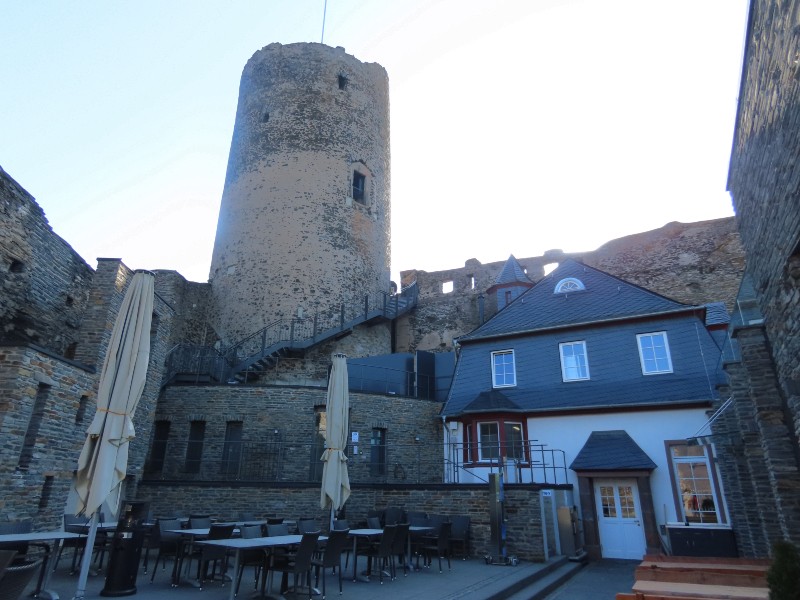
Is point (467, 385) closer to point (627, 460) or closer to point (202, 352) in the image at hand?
point (627, 460)

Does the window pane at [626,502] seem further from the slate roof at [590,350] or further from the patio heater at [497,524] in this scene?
the patio heater at [497,524]

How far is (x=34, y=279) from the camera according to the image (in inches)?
464

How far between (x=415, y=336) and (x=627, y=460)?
49.0ft

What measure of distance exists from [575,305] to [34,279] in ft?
45.5

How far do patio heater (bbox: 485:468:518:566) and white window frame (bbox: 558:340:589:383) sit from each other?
506cm

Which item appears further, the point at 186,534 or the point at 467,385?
the point at 467,385

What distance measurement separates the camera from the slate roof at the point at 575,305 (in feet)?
50.5

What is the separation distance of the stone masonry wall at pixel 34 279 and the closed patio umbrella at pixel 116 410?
15.7 ft

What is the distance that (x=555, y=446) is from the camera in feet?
47.2

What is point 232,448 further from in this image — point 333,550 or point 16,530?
point 333,550

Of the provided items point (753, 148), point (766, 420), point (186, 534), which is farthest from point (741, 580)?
point (186, 534)

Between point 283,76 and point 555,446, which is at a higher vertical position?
point 283,76

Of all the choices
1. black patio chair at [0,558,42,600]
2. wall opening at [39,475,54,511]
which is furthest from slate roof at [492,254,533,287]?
black patio chair at [0,558,42,600]

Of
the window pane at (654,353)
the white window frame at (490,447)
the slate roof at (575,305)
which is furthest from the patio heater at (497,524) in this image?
the slate roof at (575,305)
